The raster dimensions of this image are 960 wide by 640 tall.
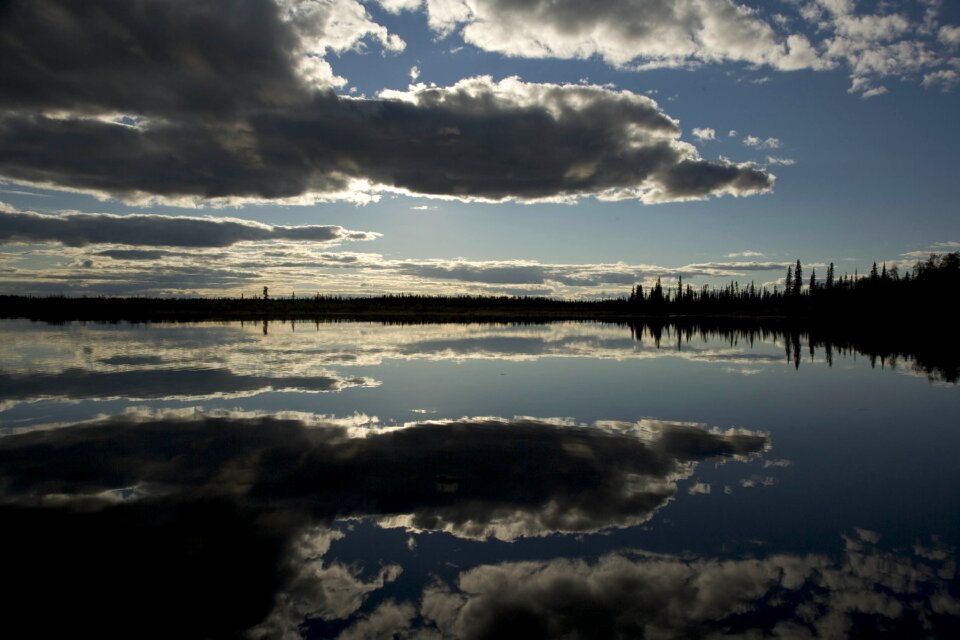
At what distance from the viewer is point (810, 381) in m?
27.6

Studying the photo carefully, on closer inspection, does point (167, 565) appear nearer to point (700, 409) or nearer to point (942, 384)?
point (700, 409)

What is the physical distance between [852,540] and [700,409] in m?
11.0

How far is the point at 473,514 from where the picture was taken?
10.2 metres

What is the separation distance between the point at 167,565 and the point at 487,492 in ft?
18.4

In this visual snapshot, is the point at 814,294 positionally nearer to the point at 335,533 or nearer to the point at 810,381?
the point at 810,381

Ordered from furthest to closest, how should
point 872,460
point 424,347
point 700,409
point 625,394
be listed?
point 424,347
point 625,394
point 700,409
point 872,460

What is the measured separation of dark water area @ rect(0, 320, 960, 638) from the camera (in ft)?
23.0

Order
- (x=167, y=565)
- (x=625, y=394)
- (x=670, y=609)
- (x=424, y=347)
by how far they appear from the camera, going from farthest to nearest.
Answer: (x=424, y=347) → (x=625, y=394) → (x=167, y=565) → (x=670, y=609)

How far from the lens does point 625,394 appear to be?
75.2 ft

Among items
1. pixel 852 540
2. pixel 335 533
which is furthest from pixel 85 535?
pixel 852 540

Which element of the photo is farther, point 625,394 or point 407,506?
point 625,394

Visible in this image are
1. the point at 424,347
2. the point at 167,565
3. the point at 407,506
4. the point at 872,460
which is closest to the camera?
the point at 167,565

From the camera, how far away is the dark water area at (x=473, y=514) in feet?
23.0

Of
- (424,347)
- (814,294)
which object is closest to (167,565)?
(424,347)
